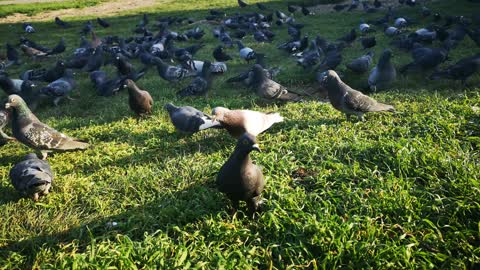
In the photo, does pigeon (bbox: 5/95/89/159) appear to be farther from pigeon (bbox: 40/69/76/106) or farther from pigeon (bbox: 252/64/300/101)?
pigeon (bbox: 252/64/300/101)

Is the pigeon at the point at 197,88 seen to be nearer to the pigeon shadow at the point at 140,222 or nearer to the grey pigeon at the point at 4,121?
the grey pigeon at the point at 4,121

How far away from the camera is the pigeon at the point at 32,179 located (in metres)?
4.17

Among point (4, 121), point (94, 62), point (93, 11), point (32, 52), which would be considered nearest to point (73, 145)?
point (4, 121)

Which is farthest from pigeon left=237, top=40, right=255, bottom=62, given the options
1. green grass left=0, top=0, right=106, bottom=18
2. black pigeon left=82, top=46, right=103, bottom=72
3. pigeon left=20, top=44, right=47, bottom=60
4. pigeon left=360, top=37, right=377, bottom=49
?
green grass left=0, top=0, right=106, bottom=18

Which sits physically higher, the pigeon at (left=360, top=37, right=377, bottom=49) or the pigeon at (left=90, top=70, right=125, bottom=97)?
the pigeon at (left=360, top=37, right=377, bottom=49)

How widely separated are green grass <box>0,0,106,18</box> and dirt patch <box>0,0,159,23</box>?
42cm

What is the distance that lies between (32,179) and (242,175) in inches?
104

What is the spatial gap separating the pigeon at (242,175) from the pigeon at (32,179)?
2.31 meters

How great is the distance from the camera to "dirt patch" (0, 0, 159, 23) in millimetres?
20366

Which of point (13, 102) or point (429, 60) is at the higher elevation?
point (13, 102)

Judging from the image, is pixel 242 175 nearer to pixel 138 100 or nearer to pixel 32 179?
pixel 32 179

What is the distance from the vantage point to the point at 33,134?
5.26 metres

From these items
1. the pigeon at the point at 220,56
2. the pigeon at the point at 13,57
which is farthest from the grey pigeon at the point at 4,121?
the pigeon at the point at 13,57

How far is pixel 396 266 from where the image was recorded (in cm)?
306
